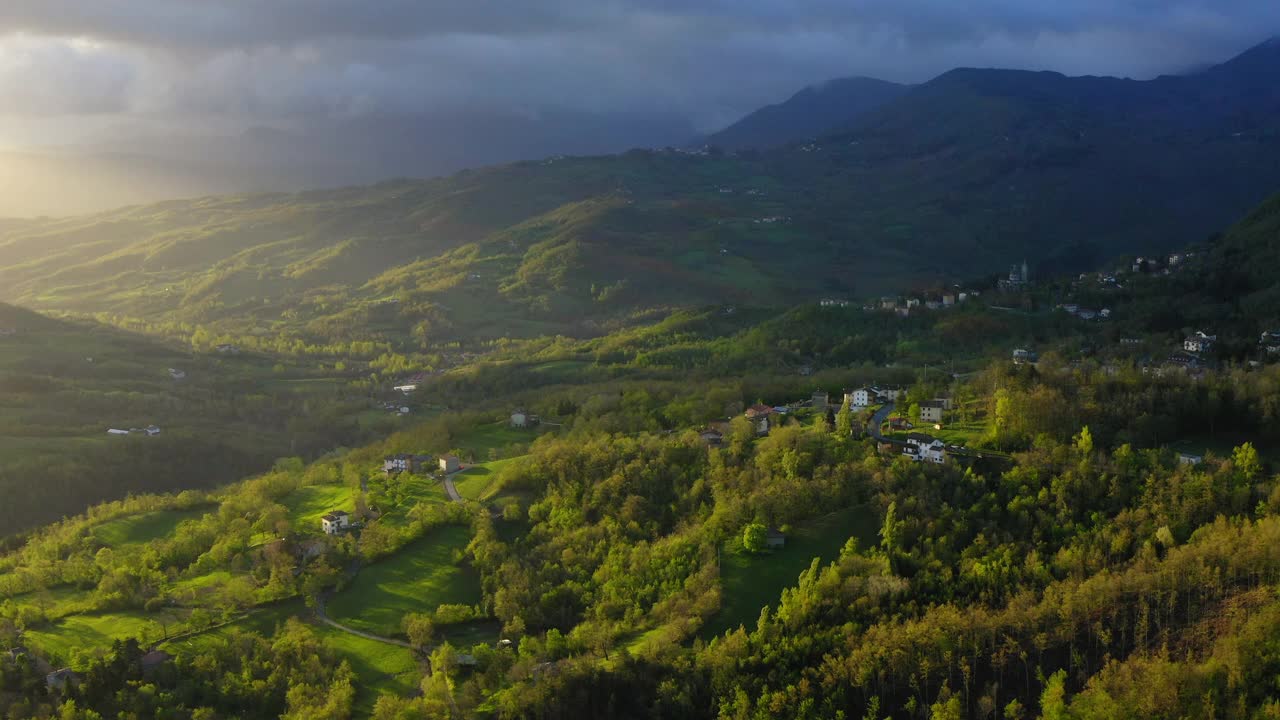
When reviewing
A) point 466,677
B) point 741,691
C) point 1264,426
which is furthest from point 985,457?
point 466,677

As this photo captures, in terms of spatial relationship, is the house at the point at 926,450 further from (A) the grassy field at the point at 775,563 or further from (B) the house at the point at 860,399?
(B) the house at the point at 860,399

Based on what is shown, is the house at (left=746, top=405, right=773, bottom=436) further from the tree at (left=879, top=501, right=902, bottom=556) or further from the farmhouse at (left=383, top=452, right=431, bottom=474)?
the farmhouse at (left=383, top=452, right=431, bottom=474)

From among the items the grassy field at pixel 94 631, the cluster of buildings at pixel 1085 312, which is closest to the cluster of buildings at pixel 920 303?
the cluster of buildings at pixel 1085 312

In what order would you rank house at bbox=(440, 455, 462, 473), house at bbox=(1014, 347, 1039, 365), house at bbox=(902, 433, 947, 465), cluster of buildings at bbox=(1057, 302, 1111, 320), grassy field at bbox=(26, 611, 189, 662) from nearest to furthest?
grassy field at bbox=(26, 611, 189, 662) < house at bbox=(902, 433, 947, 465) < house at bbox=(440, 455, 462, 473) < house at bbox=(1014, 347, 1039, 365) < cluster of buildings at bbox=(1057, 302, 1111, 320)

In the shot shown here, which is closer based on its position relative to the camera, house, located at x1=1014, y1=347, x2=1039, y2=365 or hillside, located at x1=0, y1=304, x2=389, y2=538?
house, located at x1=1014, y1=347, x2=1039, y2=365

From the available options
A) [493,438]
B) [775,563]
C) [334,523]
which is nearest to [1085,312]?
[493,438]

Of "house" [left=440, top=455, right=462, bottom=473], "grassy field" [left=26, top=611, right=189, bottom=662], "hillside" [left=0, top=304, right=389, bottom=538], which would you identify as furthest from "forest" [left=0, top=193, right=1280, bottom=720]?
"hillside" [left=0, top=304, right=389, bottom=538]

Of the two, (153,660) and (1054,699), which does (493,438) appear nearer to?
(153,660)
